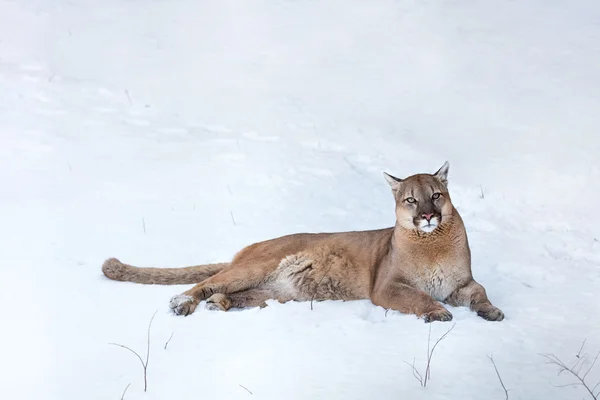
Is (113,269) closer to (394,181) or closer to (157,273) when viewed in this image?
(157,273)

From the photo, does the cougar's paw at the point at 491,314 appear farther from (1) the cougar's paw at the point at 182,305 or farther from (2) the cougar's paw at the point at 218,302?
(1) the cougar's paw at the point at 182,305

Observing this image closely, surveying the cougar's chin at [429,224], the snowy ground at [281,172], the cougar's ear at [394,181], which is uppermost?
the cougar's ear at [394,181]

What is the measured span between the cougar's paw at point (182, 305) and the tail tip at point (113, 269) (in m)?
0.92

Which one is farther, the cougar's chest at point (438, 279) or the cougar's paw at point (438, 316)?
the cougar's chest at point (438, 279)

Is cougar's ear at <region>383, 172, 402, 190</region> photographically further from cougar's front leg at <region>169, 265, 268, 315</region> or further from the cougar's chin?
cougar's front leg at <region>169, 265, 268, 315</region>

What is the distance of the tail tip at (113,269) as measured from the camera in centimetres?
730

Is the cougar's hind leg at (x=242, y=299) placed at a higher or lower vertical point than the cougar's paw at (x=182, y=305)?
lower

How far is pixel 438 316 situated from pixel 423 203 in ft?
3.68

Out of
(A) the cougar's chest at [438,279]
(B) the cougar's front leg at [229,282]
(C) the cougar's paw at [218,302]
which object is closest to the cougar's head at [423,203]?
(A) the cougar's chest at [438,279]

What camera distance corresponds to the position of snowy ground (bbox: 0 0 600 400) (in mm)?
5270

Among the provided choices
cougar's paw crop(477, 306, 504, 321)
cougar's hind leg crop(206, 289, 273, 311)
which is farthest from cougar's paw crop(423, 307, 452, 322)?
cougar's hind leg crop(206, 289, 273, 311)

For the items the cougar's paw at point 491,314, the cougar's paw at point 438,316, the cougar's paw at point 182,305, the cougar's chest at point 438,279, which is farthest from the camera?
the cougar's chest at point 438,279

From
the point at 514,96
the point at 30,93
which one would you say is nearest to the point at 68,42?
the point at 30,93

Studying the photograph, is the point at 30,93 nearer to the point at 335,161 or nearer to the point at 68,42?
the point at 68,42
